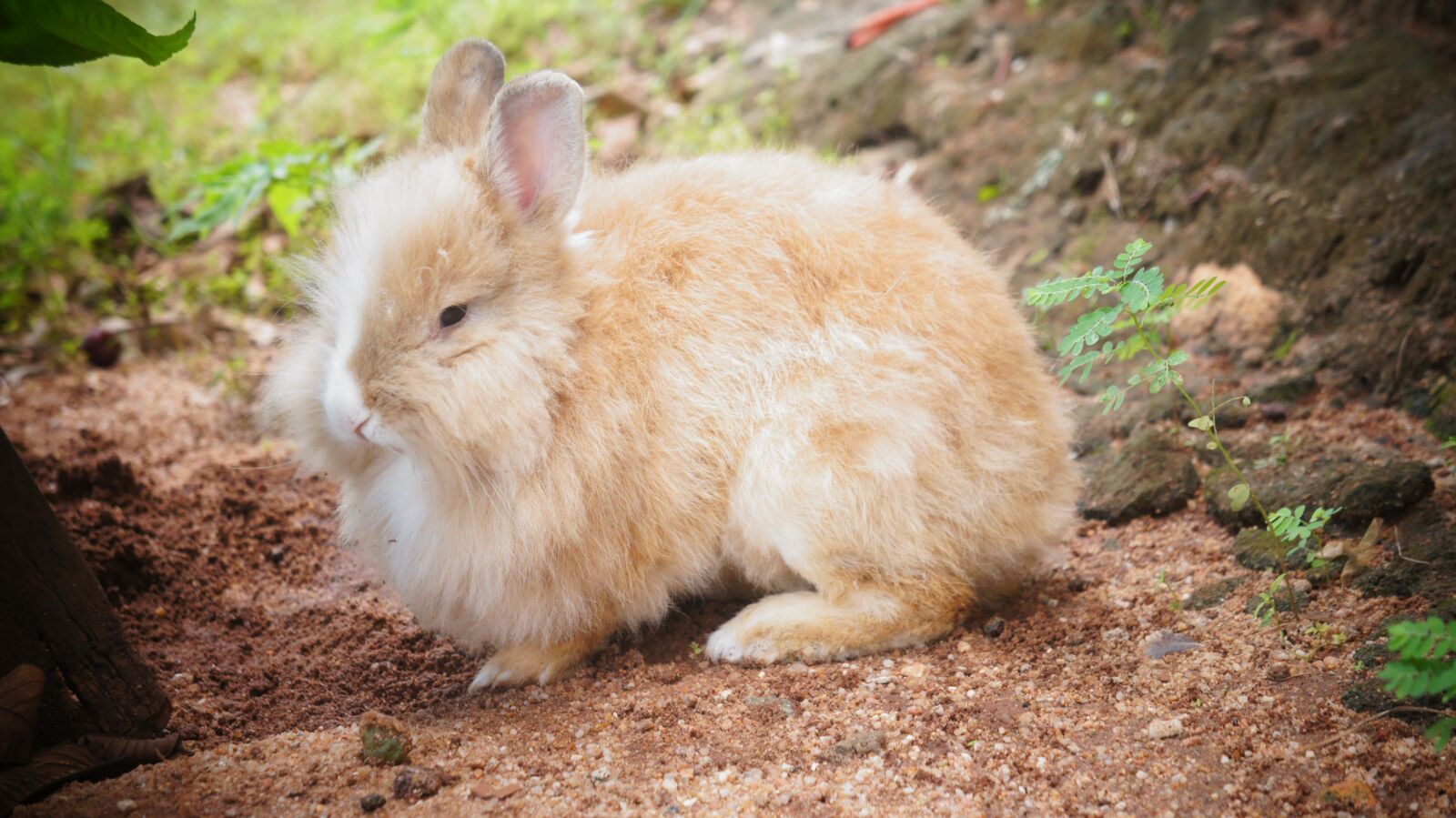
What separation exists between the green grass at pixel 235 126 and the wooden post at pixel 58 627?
200cm

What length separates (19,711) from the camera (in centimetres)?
233

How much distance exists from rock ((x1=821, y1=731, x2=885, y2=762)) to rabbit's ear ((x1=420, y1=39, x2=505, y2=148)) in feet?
6.08

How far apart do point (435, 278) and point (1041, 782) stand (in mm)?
1800

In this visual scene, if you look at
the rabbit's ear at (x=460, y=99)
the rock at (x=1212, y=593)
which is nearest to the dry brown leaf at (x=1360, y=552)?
the rock at (x=1212, y=593)

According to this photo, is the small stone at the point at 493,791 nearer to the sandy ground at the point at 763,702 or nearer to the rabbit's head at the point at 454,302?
the sandy ground at the point at 763,702

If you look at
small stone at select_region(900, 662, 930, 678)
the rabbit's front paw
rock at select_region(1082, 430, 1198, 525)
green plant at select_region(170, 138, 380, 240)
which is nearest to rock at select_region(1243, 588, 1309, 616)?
rock at select_region(1082, 430, 1198, 525)

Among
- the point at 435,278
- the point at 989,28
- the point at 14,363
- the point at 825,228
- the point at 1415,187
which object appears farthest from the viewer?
the point at 989,28

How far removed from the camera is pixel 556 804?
2285 mm

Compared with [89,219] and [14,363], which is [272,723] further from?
[89,219]

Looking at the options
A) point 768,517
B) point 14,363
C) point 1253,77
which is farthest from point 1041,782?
point 14,363

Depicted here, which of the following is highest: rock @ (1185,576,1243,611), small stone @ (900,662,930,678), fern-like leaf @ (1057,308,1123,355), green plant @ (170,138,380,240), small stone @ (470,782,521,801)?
green plant @ (170,138,380,240)

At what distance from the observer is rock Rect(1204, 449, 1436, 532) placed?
288 centimetres

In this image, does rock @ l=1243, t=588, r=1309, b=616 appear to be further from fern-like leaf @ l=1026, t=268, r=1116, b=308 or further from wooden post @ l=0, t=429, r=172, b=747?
wooden post @ l=0, t=429, r=172, b=747

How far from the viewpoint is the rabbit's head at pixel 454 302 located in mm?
2592
